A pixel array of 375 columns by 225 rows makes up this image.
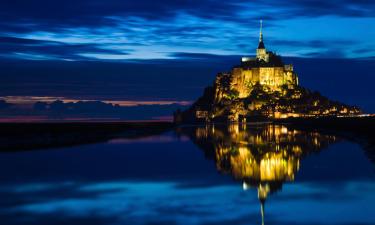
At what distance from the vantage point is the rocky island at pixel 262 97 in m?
168

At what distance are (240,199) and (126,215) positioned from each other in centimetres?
324

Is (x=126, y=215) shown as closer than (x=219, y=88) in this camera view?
Yes

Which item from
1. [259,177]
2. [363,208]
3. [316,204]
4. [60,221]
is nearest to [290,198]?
[316,204]

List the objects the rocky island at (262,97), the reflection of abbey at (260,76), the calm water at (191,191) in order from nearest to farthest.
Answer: the calm water at (191,191) < the rocky island at (262,97) < the reflection of abbey at (260,76)

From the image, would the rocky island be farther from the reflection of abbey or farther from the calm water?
the calm water

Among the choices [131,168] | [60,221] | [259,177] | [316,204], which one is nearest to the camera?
[60,221]

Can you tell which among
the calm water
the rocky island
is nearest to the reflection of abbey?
the rocky island

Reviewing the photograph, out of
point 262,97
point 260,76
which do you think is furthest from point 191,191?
point 260,76

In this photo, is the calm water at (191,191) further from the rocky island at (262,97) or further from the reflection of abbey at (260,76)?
the reflection of abbey at (260,76)

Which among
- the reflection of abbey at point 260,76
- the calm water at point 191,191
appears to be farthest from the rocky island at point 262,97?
the calm water at point 191,191

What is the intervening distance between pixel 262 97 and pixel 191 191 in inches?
6158

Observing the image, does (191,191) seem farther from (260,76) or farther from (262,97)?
(260,76)

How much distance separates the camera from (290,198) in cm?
1434

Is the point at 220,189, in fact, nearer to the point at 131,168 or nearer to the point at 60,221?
the point at 60,221
